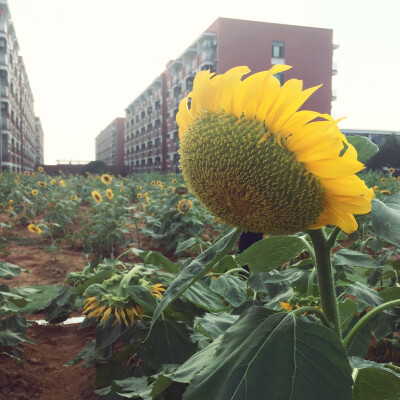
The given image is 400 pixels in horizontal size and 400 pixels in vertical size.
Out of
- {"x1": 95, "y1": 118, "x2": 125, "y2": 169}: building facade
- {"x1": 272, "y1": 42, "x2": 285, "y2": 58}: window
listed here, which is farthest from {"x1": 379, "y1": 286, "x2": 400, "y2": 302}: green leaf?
{"x1": 95, "y1": 118, "x2": 125, "y2": 169}: building facade

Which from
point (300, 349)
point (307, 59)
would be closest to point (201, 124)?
point (300, 349)

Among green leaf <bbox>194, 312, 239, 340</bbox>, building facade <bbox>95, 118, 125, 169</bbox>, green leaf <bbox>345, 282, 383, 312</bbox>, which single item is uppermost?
building facade <bbox>95, 118, 125, 169</bbox>

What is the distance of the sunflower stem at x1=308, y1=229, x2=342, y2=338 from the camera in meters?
0.65

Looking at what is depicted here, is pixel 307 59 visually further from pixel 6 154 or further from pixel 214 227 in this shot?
pixel 214 227

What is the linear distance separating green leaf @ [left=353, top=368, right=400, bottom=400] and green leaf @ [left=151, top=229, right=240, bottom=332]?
11.6 inches

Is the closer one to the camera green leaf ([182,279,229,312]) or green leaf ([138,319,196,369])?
green leaf ([182,279,229,312])

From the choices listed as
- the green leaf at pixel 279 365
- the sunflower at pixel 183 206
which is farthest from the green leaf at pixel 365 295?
the sunflower at pixel 183 206

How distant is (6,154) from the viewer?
1308 inches

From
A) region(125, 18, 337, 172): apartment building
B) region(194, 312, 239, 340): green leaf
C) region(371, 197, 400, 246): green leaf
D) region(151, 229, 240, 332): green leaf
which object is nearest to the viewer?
region(371, 197, 400, 246): green leaf

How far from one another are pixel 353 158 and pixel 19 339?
1.71 m

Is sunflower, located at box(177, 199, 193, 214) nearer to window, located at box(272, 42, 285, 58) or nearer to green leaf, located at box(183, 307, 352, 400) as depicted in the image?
green leaf, located at box(183, 307, 352, 400)

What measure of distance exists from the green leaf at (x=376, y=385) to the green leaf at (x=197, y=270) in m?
0.29

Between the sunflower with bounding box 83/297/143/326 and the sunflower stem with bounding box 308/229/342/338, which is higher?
the sunflower stem with bounding box 308/229/342/338

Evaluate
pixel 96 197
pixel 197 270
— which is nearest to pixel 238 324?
pixel 197 270
